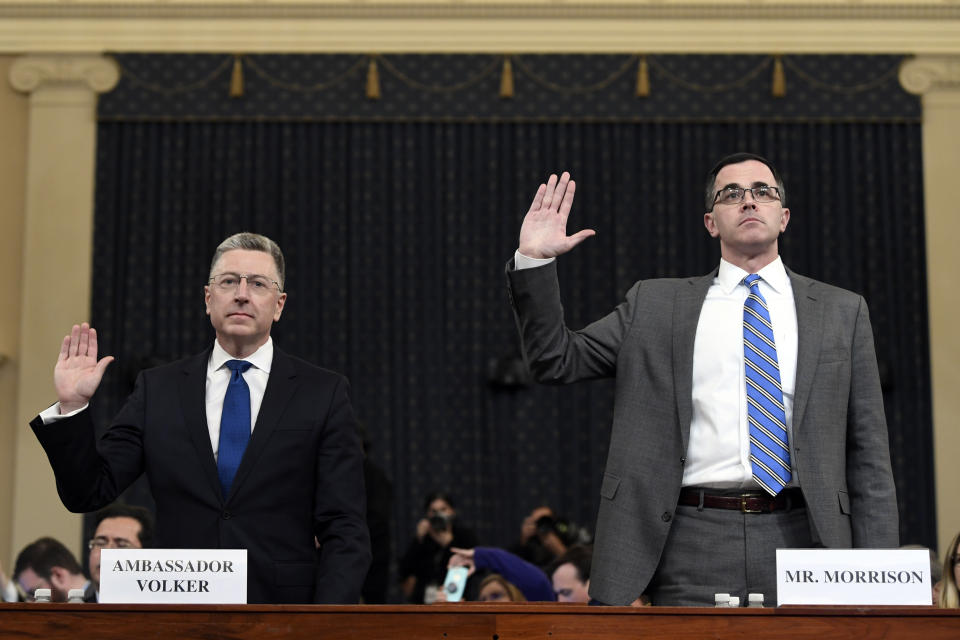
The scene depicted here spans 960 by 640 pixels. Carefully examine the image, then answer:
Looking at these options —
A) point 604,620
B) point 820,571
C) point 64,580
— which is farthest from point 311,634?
point 64,580

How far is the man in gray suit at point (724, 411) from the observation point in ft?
9.18

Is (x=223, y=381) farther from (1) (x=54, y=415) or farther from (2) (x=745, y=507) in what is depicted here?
(2) (x=745, y=507)

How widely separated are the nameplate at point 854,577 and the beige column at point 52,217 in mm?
7977

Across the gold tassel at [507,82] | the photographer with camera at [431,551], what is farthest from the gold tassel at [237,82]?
the photographer with camera at [431,551]

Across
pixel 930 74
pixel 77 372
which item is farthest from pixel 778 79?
pixel 77 372

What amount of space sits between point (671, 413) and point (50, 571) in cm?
334

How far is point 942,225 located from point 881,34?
1.45 m

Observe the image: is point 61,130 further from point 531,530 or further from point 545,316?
point 545,316

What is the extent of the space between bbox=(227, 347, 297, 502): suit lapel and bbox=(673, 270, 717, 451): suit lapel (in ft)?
2.88

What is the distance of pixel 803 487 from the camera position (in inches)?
109

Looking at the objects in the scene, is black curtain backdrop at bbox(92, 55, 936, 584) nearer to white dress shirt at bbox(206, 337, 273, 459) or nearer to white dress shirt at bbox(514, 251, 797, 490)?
white dress shirt at bbox(206, 337, 273, 459)

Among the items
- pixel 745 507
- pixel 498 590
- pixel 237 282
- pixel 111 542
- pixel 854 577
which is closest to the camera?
pixel 854 577

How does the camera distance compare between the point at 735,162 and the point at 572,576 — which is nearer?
the point at 735,162

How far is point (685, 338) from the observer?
2.97 m
